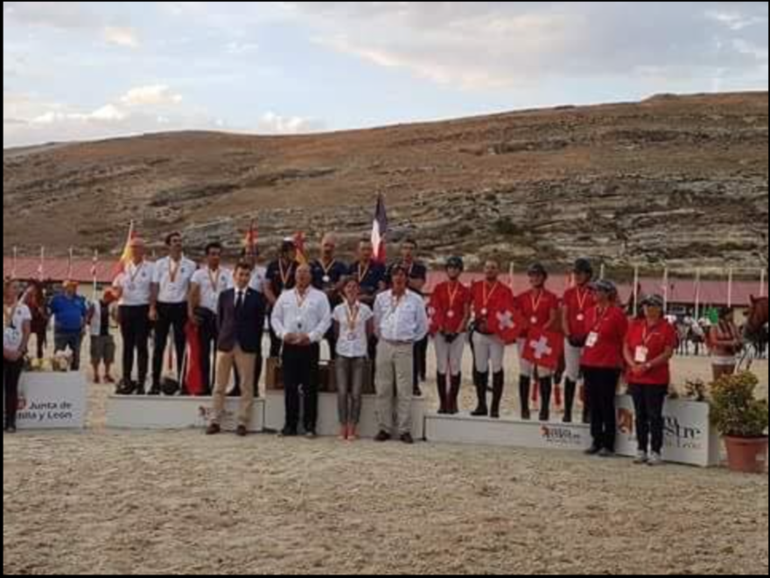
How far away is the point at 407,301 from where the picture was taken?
903 centimetres

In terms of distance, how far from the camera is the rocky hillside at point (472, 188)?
44281 mm

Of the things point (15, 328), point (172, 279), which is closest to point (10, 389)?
point (15, 328)

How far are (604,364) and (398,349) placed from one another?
1615 mm

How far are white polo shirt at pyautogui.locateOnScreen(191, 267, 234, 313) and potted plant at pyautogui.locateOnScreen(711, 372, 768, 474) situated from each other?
407cm

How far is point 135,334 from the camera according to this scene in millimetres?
9594

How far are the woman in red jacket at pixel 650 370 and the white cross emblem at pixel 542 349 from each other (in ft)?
2.84

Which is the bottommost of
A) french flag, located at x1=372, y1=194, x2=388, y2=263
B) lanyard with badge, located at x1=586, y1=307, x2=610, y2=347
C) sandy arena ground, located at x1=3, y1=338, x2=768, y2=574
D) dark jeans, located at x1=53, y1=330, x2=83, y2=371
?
sandy arena ground, located at x1=3, y1=338, x2=768, y2=574

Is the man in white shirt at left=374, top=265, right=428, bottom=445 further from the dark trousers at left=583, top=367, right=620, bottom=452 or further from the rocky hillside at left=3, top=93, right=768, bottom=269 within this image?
the rocky hillside at left=3, top=93, right=768, bottom=269

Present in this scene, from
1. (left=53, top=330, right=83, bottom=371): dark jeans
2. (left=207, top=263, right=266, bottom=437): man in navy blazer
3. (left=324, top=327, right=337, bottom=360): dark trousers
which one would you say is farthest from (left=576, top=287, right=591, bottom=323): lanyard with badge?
(left=53, top=330, right=83, bottom=371): dark jeans

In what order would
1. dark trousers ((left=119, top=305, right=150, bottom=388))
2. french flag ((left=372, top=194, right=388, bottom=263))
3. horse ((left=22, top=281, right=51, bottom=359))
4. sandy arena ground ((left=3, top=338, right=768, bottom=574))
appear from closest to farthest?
1. sandy arena ground ((left=3, top=338, right=768, bottom=574))
2. dark trousers ((left=119, top=305, right=150, bottom=388))
3. french flag ((left=372, top=194, right=388, bottom=263))
4. horse ((left=22, top=281, right=51, bottom=359))

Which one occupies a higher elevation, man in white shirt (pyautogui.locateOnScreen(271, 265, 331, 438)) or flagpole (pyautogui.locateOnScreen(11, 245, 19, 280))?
flagpole (pyautogui.locateOnScreen(11, 245, 19, 280))

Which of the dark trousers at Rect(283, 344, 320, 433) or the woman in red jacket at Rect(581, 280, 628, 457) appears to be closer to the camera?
the woman in red jacket at Rect(581, 280, 628, 457)

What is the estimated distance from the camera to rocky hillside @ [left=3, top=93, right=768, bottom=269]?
4428 centimetres

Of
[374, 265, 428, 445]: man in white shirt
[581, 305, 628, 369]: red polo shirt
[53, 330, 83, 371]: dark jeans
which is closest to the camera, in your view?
[581, 305, 628, 369]: red polo shirt
